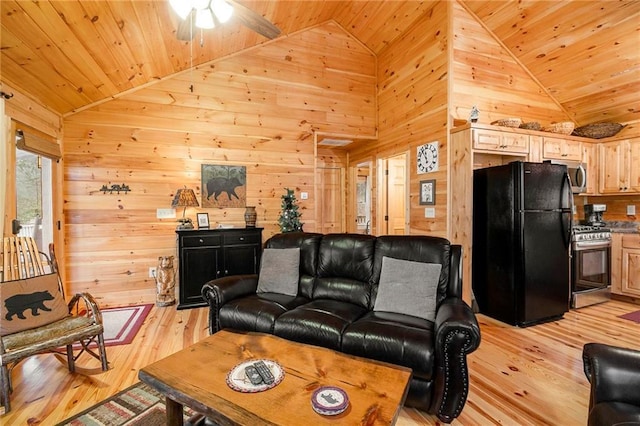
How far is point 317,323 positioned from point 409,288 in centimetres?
78

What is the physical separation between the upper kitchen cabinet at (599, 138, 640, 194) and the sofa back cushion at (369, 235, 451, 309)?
3612 mm

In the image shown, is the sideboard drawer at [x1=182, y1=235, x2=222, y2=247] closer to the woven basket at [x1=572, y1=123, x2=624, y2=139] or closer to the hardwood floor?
the hardwood floor

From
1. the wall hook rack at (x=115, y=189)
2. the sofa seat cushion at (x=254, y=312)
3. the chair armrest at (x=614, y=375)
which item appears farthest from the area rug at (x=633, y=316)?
the wall hook rack at (x=115, y=189)

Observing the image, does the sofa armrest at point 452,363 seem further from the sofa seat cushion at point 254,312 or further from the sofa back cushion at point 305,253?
the sofa back cushion at point 305,253

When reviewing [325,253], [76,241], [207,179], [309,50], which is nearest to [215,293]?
[325,253]

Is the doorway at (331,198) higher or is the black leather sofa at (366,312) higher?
the doorway at (331,198)

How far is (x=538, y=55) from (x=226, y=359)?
513 centimetres

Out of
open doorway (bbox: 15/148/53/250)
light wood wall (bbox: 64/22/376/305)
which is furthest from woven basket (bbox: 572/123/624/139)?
open doorway (bbox: 15/148/53/250)

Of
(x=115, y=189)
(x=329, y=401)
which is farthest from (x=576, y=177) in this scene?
(x=115, y=189)

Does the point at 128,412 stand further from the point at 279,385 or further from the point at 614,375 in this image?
the point at 614,375

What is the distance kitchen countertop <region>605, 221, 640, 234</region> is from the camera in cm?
430

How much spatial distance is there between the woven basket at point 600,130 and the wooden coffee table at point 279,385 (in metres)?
4.86

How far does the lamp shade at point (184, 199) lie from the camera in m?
4.02

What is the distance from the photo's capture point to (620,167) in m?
4.25
